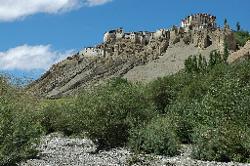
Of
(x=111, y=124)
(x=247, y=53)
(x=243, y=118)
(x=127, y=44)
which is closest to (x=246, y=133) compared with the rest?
(x=243, y=118)

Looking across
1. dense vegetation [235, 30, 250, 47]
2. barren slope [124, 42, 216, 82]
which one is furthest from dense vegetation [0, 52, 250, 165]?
barren slope [124, 42, 216, 82]

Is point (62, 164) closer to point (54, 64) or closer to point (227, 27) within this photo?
point (227, 27)

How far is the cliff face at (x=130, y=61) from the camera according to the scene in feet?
500

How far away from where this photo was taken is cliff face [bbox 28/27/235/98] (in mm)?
152375

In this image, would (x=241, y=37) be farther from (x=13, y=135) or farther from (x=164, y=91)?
(x=13, y=135)

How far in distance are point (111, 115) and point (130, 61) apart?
12785 cm

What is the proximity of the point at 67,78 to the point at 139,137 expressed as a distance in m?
137

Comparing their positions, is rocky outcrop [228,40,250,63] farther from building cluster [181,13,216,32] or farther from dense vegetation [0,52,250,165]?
building cluster [181,13,216,32]

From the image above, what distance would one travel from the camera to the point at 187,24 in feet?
633

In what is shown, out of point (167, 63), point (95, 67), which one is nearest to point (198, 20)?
point (95, 67)

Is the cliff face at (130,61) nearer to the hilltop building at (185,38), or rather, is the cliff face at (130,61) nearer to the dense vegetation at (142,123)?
the hilltop building at (185,38)

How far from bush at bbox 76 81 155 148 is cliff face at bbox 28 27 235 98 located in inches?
3863

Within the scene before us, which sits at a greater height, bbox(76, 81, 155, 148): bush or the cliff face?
the cliff face

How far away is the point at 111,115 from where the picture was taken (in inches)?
1628
